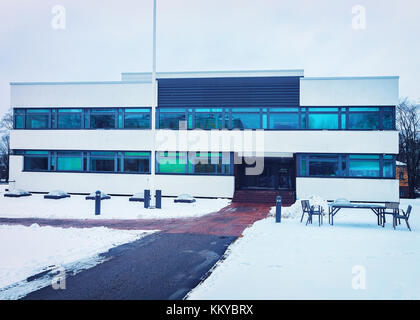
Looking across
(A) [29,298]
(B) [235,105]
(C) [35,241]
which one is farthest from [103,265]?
(B) [235,105]

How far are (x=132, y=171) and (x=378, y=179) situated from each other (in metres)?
16.8

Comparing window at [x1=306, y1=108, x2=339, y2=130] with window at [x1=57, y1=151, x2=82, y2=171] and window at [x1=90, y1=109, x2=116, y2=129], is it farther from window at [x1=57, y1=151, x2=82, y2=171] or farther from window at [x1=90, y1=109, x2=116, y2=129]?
window at [x1=57, y1=151, x2=82, y2=171]

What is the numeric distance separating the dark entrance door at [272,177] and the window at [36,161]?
48.4 feet

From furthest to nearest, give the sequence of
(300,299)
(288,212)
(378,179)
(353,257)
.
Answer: (378,179), (288,212), (353,257), (300,299)

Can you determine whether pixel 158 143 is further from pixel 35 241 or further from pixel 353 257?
pixel 353 257

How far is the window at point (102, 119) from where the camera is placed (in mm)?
24078

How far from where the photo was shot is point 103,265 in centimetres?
714

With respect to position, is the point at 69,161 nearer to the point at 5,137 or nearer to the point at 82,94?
the point at 82,94

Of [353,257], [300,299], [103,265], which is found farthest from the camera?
[353,257]

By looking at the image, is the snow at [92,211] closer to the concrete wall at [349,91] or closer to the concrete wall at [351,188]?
the concrete wall at [351,188]

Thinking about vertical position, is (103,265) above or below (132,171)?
Answer: below

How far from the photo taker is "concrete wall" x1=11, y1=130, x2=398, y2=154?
2145cm

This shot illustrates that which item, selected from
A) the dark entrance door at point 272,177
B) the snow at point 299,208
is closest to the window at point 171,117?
the dark entrance door at point 272,177

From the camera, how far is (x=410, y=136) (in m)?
38.1
